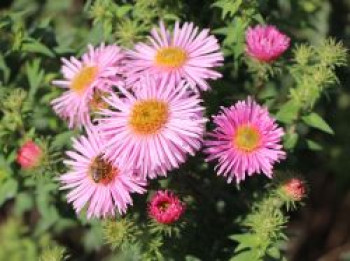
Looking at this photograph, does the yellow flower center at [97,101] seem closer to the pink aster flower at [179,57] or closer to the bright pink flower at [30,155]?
the pink aster flower at [179,57]

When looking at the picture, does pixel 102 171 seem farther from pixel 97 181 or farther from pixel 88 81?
pixel 88 81

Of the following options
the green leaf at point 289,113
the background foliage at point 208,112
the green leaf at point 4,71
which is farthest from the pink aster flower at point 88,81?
the green leaf at point 289,113

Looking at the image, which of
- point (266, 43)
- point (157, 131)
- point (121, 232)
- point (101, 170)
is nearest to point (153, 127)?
point (157, 131)

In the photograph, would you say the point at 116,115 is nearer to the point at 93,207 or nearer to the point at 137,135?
the point at 137,135

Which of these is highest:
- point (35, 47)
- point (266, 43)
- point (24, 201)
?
point (266, 43)

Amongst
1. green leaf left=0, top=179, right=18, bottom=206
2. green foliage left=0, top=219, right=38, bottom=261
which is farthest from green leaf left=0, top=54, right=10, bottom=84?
green foliage left=0, top=219, right=38, bottom=261

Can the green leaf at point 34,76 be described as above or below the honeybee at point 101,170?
above

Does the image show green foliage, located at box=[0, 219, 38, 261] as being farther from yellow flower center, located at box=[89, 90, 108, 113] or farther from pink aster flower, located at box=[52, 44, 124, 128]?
yellow flower center, located at box=[89, 90, 108, 113]
